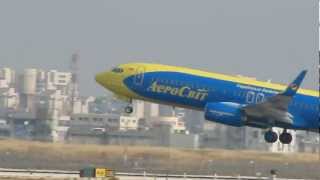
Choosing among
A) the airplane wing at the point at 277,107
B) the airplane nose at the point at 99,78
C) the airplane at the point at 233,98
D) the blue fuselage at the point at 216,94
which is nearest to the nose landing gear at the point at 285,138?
the airplane at the point at 233,98

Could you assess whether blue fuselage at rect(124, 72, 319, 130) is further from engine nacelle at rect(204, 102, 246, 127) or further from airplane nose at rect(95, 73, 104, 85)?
airplane nose at rect(95, 73, 104, 85)

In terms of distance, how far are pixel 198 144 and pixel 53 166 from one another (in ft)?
257

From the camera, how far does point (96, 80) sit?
81312 mm

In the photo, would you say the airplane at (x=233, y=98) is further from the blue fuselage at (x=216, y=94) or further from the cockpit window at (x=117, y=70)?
the cockpit window at (x=117, y=70)

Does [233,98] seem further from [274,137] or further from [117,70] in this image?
[117,70]

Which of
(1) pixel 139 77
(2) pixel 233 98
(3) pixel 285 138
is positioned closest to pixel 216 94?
(2) pixel 233 98

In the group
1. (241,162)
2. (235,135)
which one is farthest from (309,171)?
(235,135)

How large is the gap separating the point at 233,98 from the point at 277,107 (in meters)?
3.35

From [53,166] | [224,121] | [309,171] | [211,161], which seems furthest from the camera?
[211,161]

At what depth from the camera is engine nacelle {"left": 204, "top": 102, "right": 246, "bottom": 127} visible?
73125 millimetres

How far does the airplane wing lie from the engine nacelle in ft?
1.94

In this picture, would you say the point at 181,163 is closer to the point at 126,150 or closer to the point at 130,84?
the point at 126,150

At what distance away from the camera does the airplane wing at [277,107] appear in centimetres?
7156

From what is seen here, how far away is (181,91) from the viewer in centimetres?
7500
